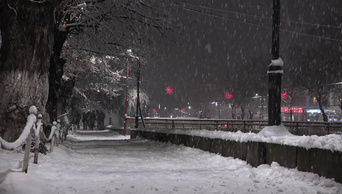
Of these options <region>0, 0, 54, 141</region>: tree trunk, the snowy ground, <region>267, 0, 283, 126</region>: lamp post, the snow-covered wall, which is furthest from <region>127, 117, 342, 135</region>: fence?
<region>0, 0, 54, 141</region>: tree trunk

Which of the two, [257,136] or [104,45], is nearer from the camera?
[257,136]

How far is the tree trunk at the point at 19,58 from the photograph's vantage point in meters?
9.62

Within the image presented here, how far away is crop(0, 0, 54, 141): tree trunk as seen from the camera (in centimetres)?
962

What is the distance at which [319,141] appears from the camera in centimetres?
718

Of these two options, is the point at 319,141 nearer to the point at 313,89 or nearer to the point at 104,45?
the point at 104,45

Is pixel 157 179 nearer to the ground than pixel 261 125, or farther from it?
nearer to the ground

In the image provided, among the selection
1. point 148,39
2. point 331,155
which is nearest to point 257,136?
point 331,155

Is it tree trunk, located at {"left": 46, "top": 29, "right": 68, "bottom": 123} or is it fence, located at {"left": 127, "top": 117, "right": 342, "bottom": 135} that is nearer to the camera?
tree trunk, located at {"left": 46, "top": 29, "right": 68, "bottom": 123}

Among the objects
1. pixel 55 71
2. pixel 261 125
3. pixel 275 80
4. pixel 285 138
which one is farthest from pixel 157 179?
pixel 261 125

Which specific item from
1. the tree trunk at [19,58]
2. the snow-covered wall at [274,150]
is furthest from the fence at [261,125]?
the tree trunk at [19,58]

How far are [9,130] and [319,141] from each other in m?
7.26

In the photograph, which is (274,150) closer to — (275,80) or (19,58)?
(275,80)

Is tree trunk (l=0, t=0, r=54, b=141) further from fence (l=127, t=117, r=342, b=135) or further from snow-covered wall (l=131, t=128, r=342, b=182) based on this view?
fence (l=127, t=117, r=342, b=135)

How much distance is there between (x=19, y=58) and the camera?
32.1 feet
